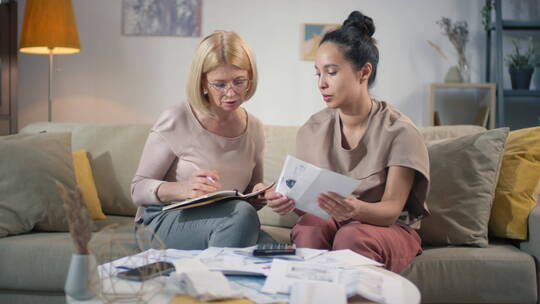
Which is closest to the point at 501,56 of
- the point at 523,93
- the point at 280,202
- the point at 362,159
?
the point at 523,93

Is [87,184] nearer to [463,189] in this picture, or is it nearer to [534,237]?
[463,189]

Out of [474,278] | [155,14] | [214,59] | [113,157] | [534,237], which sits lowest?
[474,278]

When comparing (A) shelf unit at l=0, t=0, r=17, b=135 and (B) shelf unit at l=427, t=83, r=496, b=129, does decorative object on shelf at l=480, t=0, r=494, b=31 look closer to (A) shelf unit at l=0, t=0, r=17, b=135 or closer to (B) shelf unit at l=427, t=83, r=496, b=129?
(B) shelf unit at l=427, t=83, r=496, b=129

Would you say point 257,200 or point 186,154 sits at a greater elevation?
point 186,154

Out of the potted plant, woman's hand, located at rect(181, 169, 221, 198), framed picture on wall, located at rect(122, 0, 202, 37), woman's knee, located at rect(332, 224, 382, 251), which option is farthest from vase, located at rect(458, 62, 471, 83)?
woman's hand, located at rect(181, 169, 221, 198)

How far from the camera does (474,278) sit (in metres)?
1.94

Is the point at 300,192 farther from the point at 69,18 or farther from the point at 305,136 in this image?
the point at 69,18

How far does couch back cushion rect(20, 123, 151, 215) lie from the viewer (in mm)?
2512

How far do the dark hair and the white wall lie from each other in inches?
85.4

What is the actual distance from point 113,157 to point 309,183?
1247 mm

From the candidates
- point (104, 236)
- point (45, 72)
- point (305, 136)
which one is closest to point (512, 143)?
point (305, 136)

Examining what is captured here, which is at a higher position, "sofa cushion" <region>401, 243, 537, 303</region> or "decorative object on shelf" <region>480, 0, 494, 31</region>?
"decorative object on shelf" <region>480, 0, 494, 31</region>

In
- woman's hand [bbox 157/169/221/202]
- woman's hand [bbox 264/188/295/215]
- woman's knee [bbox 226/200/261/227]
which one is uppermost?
woman's hand [bbox 157/169/221/202]

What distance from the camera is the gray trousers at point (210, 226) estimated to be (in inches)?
68.1
